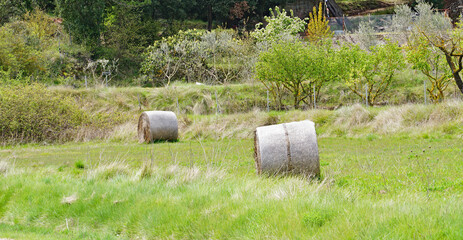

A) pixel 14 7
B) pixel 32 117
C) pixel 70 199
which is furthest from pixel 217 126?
pixel 14 7

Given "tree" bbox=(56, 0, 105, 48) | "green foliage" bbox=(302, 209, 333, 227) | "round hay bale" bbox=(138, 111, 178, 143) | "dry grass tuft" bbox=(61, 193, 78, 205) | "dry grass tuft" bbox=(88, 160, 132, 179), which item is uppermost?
"tree" bbox=(56, 0, 105, 48)

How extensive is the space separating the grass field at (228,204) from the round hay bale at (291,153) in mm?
365

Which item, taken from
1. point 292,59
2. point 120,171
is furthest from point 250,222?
point 292,59

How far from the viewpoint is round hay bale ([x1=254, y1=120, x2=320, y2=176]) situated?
10172mm

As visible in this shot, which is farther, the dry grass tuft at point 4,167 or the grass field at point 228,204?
the dry grass tuft at point 4,167

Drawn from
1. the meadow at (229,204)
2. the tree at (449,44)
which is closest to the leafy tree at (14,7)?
the tree at (449,44)

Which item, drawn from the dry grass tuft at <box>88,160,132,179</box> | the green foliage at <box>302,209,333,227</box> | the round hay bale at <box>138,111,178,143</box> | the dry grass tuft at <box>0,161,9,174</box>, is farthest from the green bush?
the green foliage at <box>302,209,333,227</box>

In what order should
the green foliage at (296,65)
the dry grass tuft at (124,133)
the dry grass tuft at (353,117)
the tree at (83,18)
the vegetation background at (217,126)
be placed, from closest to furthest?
the vegetation background at (217,126), the dry grass tuft at (353,117), the dry grass tuft at (124,133), the green foliage at (296,65), the tree at (83,18)

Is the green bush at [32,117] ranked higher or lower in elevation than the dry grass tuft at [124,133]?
higher

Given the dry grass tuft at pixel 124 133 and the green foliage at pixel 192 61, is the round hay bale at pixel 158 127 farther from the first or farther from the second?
the green foliage at pixel 192 61

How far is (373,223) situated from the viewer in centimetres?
598

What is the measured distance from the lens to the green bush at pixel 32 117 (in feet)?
79.7

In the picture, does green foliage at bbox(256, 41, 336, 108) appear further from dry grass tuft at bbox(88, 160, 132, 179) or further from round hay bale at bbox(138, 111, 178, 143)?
dry grass tuft at bbox(88, 160, 132, 179)

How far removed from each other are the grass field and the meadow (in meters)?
0.02
